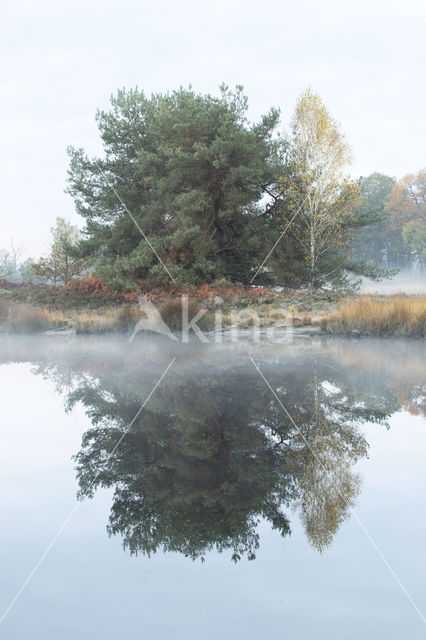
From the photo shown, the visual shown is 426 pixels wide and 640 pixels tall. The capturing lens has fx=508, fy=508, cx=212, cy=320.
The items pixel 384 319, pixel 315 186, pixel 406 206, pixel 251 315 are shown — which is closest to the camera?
pixel 384 319

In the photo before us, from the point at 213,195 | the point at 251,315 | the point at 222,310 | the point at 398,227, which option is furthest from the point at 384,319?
the point at 398,227

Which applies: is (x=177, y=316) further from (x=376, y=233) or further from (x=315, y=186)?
(x=376, y=233)

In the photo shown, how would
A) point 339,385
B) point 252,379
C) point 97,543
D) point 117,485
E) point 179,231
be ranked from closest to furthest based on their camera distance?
point 97,543 → point 117,485 → point 339,385 → point 252,379 → point 179,231

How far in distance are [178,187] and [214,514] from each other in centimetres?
1858

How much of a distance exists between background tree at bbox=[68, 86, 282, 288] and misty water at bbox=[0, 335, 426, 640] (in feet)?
44.7

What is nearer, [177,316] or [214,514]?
[214,514]

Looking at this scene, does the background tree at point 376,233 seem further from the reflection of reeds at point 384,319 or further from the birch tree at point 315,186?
the reflection of reeds at point 384,319

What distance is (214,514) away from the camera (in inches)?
99.0

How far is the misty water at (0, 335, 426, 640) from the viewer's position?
1.79 m

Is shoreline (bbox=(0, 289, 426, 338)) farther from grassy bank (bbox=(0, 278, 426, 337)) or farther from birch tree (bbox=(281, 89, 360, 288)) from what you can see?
birch tree (bbox=(281, 89, 360, 288))

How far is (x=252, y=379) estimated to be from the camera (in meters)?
6.30

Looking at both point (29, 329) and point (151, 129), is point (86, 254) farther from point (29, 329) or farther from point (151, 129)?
point (29, 329)

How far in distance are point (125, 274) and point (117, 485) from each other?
55.4 feet

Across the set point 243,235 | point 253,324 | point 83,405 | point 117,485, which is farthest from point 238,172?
point 117,485
